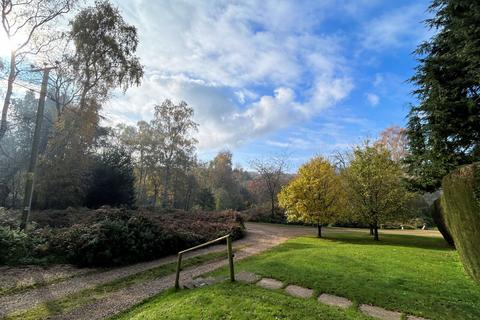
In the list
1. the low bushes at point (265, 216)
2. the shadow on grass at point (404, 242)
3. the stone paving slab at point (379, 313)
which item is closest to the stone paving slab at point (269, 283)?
the stone paving slab at point (379, 313)

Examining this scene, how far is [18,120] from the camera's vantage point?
→ 68.1 ft

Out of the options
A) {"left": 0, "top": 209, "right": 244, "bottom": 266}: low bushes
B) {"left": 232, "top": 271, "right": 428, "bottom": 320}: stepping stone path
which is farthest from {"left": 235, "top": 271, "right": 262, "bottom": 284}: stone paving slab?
{"left": 0, "top": 209, "right": 244, "bottom": 266}: low bushes

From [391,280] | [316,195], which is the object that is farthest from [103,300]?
[316,195]

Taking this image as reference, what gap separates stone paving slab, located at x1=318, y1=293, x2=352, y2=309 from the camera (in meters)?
4.87

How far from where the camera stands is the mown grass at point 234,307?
4289 millimetres

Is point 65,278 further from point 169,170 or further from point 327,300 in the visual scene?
point 169,170

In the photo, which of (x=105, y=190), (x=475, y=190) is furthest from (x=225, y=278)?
(x=105, y=190)

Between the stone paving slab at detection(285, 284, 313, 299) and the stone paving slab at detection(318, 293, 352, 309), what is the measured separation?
26 centimetres

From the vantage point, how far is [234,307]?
4551 millimetres

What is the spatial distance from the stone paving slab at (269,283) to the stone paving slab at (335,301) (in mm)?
1010

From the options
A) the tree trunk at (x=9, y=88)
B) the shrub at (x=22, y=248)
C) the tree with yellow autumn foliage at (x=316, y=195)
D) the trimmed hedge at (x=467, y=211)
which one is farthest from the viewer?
the tree with yellow autumn foliage at (x=316, y=195)

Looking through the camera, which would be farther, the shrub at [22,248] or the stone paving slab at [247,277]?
the shrub at [22,248]

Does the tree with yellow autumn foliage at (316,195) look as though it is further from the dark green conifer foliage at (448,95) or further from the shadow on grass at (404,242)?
the dark green conifer foliage at (448,95)

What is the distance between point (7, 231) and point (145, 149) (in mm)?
25304
